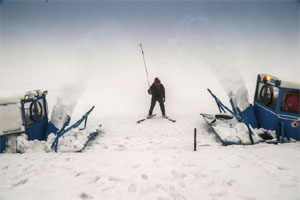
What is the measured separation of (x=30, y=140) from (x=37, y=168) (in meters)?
1.81

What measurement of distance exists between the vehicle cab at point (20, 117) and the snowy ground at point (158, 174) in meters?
0.72

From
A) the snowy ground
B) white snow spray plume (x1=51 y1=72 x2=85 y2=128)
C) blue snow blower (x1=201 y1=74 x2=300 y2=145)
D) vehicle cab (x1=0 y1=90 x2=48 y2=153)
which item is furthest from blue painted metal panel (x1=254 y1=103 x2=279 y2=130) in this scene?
vehicle cab (x1=0 y1=90 x2=48 y2=153)

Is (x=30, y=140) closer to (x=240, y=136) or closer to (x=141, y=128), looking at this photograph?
(x=141, y=128)

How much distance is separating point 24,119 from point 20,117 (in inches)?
4.8

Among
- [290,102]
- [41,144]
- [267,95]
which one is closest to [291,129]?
[290,102]

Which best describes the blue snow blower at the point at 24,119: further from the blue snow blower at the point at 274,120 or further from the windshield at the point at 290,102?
the windshield at the point at 290,102

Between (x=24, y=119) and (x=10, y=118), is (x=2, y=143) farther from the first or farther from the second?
(x=24, y=119)

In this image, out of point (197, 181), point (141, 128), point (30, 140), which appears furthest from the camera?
point (141, 128)

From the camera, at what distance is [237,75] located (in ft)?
28.4

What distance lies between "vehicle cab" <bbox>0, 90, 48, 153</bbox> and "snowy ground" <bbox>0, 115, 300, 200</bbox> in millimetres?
723

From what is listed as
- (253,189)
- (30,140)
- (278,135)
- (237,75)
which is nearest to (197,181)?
(253,189)

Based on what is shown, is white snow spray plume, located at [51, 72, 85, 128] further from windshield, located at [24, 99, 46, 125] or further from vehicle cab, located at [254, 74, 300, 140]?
vehicle cab, located at [254, 74, 300, 140]

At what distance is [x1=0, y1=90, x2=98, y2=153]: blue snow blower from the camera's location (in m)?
5.42

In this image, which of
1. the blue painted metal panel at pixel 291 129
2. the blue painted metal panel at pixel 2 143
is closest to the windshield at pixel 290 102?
the blue painted metal panel at pixel 291 129
